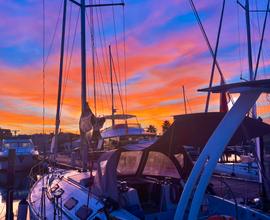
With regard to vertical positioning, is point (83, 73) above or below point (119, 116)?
above

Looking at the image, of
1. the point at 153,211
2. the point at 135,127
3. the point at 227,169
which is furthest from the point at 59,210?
the point at 135,127

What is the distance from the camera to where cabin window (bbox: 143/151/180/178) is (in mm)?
8148

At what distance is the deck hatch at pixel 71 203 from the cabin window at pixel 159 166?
178 centimetres

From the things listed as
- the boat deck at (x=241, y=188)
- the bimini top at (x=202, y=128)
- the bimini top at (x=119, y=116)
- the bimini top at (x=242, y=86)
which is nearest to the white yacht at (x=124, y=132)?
the bimini top at (x=119, y=116)

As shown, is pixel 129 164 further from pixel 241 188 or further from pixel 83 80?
pixel 241 188

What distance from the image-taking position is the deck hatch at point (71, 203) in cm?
737

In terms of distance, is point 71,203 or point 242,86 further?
point 71,203

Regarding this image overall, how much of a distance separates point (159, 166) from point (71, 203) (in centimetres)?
204

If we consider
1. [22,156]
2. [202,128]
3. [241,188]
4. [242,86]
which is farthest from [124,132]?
[242,86]

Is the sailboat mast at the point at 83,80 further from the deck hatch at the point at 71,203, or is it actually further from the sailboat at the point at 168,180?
the deck hatch at the point at 71,203

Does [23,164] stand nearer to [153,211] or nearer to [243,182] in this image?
[243,182]

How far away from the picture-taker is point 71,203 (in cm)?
752

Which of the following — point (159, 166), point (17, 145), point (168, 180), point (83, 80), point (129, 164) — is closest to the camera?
point (168, 180)

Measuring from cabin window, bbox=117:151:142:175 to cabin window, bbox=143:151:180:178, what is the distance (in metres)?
0.22
